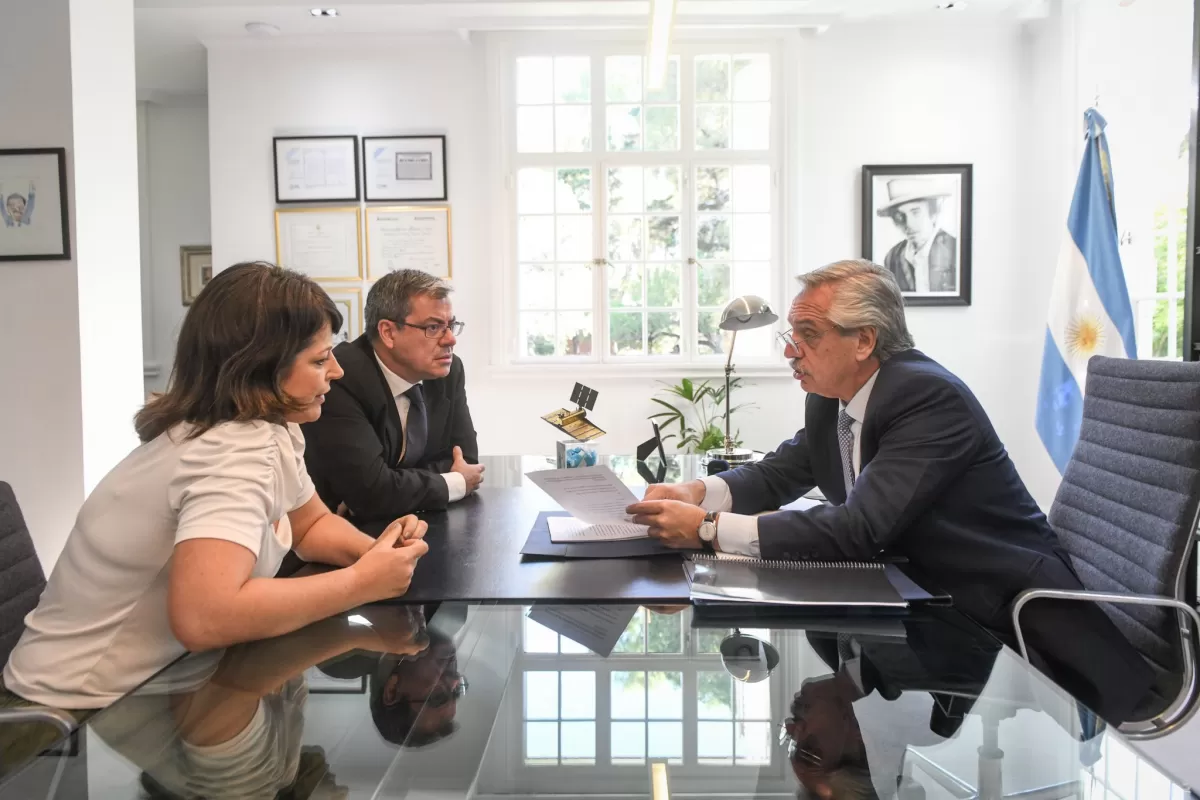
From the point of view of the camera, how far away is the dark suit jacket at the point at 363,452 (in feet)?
6.75

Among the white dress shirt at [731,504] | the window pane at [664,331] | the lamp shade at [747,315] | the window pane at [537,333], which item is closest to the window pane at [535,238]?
the window pane at [537,333]

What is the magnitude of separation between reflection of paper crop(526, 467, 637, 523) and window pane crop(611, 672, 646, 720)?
23.7 inches

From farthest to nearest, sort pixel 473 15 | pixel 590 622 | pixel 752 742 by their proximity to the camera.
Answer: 1. pixel 473 15
2. pixel 590 622
3. pixel 752 742

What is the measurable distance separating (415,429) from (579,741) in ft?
5.58

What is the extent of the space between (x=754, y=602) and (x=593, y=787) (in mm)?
564

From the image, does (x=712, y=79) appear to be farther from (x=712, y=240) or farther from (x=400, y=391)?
(x=400, y=391)

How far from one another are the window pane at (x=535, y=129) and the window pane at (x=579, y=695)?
15.1 ft

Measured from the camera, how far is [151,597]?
121cm

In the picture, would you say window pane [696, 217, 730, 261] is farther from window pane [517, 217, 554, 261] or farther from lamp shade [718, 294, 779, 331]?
lamp shade [718, 294, 779, 331]

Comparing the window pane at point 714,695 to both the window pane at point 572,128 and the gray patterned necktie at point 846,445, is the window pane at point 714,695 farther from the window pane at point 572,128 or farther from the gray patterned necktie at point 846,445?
the window pane at point 572,128

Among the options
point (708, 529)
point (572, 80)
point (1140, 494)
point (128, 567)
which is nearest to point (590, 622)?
point (708, 529)

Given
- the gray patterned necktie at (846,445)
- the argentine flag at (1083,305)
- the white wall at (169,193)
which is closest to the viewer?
the gray patterned necktie at (846,445)

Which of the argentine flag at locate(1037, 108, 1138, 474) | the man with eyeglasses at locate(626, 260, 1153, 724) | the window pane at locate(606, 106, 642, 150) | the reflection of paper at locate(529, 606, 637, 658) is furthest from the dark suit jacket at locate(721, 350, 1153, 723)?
the window pane at locate(606, 106, 642, 150)

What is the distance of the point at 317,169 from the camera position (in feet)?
17.1
